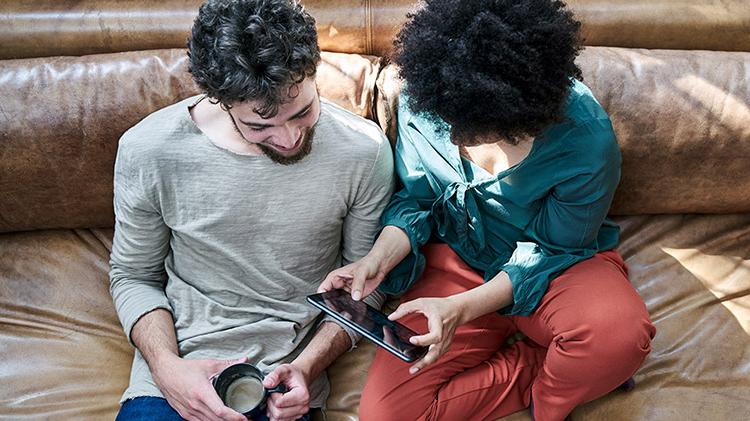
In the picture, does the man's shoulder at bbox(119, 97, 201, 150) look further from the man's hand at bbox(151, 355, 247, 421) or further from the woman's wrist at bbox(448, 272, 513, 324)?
the woman's wrist at bbox(448, 272, 513, 324)

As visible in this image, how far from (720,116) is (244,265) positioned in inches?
42.8

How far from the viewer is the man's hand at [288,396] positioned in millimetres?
1334

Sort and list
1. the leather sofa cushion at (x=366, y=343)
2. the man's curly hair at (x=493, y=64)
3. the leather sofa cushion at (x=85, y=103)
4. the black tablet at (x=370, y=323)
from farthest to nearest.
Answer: the leather sofa cushion at (x=85, y=103) < the leather sofa cushion at (x=366, y=343) < the black tablet at (x=370, y=323) < the man's curly hair at (x=493, y=64)

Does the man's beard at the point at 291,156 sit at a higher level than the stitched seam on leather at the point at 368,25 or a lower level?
lower

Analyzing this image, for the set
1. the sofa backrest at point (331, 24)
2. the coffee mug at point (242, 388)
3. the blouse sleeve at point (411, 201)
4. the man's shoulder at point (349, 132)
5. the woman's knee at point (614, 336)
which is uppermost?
Result: the sofa backrest at point (331, 24)

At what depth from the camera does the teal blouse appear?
4.30 ft

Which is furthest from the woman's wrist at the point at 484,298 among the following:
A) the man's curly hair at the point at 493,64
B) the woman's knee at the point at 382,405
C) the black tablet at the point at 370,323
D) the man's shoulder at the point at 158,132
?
the man's shoulder at the point at 158,132

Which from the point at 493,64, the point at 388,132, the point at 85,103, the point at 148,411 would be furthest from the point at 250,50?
the point at 148,411

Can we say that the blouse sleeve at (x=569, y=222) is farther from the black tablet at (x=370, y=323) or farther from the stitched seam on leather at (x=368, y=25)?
the stitched seam on leather at (x=368, y=25)

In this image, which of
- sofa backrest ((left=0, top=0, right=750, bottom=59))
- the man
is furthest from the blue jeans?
sofa backrest ((left=0, top=0, right=750, bottom=59))

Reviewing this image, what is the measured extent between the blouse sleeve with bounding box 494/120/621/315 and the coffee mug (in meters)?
0.52

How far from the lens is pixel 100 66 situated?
5.33 ft

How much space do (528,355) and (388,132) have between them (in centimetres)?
58

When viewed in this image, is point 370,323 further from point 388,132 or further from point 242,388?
point 388,132
